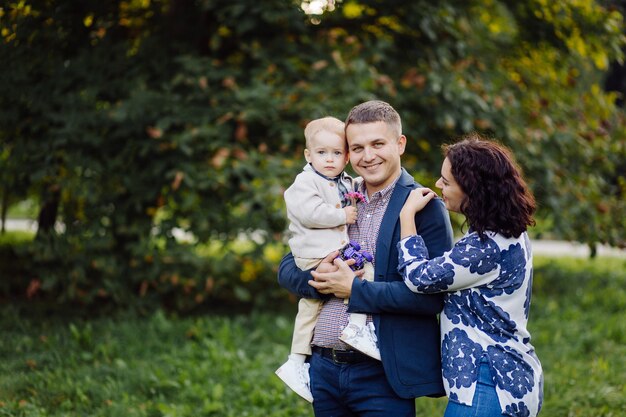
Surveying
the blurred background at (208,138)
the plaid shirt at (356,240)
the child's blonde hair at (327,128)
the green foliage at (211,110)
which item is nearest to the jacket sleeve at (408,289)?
the plaid shirt at (356,240)

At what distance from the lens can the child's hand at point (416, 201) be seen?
2.45m

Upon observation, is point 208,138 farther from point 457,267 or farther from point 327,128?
point 457,267

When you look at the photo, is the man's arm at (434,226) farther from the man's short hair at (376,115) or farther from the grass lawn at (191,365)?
the grass lawn at (191,365)

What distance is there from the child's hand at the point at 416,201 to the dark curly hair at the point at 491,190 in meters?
0.12

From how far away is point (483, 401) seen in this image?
7.62ft

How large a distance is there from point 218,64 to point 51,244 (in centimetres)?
213

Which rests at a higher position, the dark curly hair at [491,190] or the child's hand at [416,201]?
the dark curly hair at [491,190]

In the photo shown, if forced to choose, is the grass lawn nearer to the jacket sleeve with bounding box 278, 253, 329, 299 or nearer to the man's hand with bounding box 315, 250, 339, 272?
the jacket sleeve with bounding box 278, 253, 329, 299

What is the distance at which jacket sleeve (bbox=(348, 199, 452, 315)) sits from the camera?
7.89ft

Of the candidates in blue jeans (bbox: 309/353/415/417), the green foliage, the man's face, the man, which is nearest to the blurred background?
the green foliage

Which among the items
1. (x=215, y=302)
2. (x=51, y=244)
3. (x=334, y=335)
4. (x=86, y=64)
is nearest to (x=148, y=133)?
(x=86, y=64)

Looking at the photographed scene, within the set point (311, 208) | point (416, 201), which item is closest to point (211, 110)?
point (311, 208)

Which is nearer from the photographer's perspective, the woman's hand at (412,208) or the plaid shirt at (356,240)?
the woman's hand at (412,208)

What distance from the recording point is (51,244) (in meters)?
5.72
